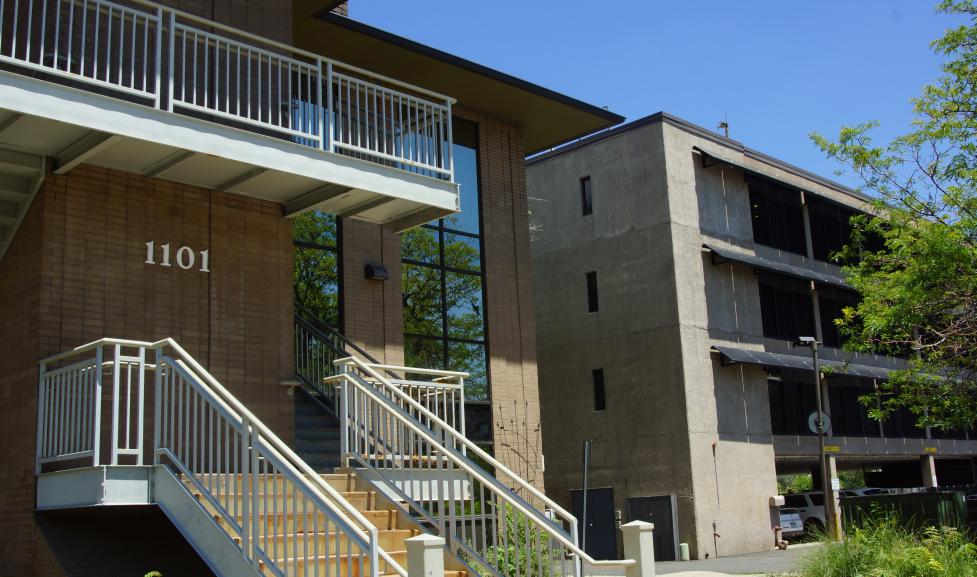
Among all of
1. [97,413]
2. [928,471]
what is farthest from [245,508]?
[928,471]

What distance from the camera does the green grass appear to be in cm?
1252

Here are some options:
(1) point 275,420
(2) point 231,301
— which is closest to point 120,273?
(2) point 231,301

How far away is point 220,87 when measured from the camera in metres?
12.8

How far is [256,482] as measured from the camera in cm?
862

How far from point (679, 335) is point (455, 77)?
42.1ft

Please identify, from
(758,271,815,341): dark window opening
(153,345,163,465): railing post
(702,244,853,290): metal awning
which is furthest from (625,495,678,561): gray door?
(153,345,163,465): railing post

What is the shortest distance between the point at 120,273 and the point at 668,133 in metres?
21.1

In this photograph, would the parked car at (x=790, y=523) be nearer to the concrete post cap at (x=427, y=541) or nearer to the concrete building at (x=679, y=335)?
the concrete building at (x=679, y=335)

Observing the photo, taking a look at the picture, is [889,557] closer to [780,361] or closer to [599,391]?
[599,391]

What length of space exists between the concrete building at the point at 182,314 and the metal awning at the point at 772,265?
16.6 m

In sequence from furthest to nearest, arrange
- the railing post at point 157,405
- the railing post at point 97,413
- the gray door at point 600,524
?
the gray door at point 600,524, the railing post at point 157,405, the railing post at point 97,413

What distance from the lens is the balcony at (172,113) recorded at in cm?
1012

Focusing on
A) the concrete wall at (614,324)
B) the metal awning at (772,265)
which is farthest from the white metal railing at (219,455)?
the metal awning at (772,265)

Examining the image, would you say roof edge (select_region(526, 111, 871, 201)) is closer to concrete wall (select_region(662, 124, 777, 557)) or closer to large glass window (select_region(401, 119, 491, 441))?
concrete wall (select_region(662, 124, 777, 557))
